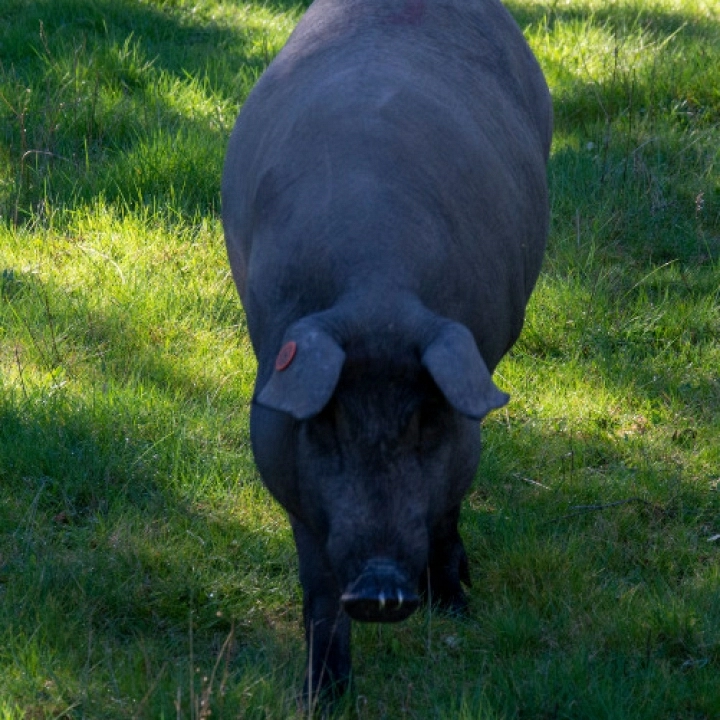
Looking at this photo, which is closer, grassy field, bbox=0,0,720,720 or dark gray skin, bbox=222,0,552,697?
dark gray skin, bbox=222,0,552,697

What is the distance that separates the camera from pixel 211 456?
4.73 metres

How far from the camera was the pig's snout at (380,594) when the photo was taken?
2.85 meters

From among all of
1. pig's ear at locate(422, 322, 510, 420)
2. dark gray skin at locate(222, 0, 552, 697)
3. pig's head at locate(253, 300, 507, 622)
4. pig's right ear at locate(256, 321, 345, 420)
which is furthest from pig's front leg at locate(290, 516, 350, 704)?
pig's ear at locate(422, 322, 510, 420)

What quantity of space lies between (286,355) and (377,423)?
0.27 metres

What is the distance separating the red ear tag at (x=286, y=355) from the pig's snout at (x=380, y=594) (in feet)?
1.61

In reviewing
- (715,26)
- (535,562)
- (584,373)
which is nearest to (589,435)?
(584,373)

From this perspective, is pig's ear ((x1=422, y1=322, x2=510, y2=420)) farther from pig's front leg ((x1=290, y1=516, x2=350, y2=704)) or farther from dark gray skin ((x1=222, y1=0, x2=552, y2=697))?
pig's front leg ((x1=290, y1=516, x2=350, y2=704))

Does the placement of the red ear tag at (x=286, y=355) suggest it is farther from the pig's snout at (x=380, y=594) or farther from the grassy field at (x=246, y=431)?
the grassy field at (x=246, y=431)

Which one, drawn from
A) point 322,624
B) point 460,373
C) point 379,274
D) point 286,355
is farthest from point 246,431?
point 460,373

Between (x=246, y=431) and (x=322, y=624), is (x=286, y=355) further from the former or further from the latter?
(x=246, y=431)

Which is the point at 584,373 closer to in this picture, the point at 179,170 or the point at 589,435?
the point at 589,435

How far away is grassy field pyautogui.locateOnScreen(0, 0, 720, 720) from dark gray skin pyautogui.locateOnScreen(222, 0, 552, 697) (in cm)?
34

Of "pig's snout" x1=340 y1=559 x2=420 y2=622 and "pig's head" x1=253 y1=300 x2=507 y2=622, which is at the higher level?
"pig's head" x1=253 y1=300 x2=507 y2=622

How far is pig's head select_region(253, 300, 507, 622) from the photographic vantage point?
283 cm
